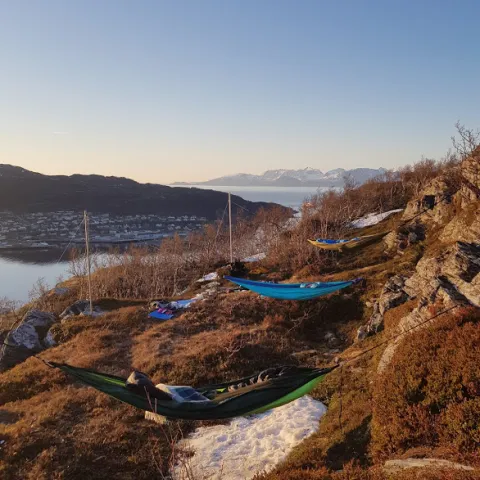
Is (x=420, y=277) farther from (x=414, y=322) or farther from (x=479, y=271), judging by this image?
(x=414, y=322)

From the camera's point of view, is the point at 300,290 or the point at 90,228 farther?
the point at 90,228

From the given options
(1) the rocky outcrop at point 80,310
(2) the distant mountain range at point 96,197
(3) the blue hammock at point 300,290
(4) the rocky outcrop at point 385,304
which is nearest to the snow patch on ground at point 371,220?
(3) the blue hammock at point 300,290

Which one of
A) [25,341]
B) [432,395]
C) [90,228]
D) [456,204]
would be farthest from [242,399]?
[90,228]

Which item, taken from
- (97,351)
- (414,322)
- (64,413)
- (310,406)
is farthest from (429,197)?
(64,413)

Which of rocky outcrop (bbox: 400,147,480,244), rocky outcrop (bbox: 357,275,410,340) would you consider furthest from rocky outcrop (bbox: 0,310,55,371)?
rocky outcrop (bbox: 400,147,480,244)

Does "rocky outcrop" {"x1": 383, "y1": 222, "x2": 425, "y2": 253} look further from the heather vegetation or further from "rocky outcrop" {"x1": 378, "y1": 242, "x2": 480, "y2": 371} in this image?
"rocky outcrop" {"x1": 378, "y1": 242, "x2": 480, "y2": 371}

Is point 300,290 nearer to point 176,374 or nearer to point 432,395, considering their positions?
point 176,374

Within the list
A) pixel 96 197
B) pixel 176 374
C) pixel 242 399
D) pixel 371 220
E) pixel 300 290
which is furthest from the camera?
pixel 96 197
